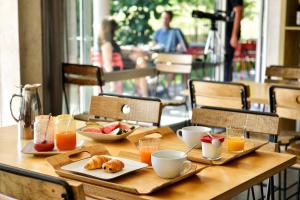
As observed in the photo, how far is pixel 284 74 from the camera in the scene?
14.4 ft

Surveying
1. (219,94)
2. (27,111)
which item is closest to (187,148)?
(27,111)

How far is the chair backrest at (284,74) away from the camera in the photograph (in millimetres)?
4332

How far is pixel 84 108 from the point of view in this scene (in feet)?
15.1

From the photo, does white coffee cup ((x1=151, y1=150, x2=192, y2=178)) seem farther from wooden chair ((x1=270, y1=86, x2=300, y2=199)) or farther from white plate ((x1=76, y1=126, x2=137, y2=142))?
wooden chair ((x1=270, y1=86, x2=300, y2=199))

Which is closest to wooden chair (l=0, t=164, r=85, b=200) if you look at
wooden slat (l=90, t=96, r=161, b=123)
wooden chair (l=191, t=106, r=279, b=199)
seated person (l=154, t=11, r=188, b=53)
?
wooden chair (l=191, t=106, r=279, b=199)

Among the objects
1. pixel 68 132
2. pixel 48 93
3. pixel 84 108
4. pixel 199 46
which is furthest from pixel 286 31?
pixel 68 132

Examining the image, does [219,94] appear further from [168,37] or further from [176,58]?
[168,37]

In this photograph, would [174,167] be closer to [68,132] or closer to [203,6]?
[68,132]

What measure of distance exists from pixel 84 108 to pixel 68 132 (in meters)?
2.52

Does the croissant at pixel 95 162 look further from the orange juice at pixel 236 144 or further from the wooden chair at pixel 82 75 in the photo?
the wooden chair at pixel 82 75

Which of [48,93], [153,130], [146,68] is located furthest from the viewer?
[146,68]

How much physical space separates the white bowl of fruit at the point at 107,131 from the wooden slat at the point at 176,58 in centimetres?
292

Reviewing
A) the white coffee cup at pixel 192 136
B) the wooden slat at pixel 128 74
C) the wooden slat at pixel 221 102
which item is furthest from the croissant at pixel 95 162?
the wooden slat at pixel 128 74

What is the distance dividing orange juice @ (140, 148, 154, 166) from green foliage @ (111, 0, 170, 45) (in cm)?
331
